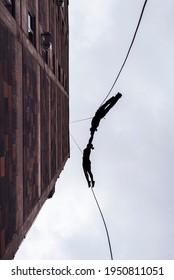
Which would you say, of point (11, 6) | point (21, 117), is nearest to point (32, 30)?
point (11, 6)

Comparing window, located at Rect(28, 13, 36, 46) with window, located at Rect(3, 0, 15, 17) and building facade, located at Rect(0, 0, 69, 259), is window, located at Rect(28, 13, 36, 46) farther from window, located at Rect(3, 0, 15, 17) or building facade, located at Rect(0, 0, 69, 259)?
window, located at Rect(3, 0, 15, 17)

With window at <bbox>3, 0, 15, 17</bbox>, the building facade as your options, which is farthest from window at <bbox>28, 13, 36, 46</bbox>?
window at <bbox>3, 0, 15, 17</bbox>

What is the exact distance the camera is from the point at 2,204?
41.5 ft

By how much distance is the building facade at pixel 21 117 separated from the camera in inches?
506

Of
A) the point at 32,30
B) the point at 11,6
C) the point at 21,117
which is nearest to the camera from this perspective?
the point at 11,6

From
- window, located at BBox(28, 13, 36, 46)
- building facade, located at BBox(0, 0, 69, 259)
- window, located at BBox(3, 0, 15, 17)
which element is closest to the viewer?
building facade, located at BBox(0, 0, 69, 259)

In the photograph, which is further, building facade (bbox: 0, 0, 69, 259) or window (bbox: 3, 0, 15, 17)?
window (bbox: 3, 0, 15, 17)

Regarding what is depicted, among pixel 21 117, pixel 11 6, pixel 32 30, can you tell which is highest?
pixel 11 6

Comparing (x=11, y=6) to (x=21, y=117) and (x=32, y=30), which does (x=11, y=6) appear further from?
(x=21, y=117)

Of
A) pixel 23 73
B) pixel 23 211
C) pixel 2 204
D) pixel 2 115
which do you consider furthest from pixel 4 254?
pixel 23 73

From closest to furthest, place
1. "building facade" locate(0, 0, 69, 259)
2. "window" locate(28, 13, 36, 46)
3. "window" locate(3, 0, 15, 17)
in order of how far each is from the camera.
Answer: "building facade" locate(0, 0, 69, 259)
"window" locate(3, 0, 15, 17)
"window" locate(28, 13, 36, 46)

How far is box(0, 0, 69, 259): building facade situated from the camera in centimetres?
1284

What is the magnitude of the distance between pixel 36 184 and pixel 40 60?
335 inches

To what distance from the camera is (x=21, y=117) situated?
15.8m
